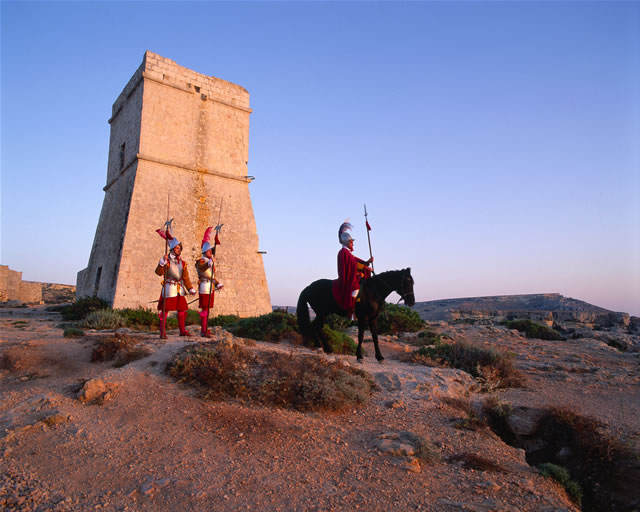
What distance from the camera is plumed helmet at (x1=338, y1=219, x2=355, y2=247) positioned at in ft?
27.4

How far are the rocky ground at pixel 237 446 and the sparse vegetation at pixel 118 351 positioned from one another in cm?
15

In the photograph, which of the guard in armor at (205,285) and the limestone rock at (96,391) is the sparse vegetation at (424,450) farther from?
the guard in armor at (205,285)

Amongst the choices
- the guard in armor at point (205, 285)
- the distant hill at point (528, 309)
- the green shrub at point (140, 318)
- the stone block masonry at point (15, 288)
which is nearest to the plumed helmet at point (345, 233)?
the guard in armor at point (205, 285)

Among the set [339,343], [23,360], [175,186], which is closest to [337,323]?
[339,343]

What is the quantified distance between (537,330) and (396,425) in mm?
13043

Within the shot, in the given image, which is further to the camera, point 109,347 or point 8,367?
point 109,347

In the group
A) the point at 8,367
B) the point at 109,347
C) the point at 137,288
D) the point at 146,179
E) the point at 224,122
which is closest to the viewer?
the point at 8,367

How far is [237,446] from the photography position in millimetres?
3941

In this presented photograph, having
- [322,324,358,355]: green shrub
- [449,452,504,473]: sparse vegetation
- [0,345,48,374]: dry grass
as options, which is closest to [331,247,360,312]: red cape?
[322,324,358,355]: green shrub

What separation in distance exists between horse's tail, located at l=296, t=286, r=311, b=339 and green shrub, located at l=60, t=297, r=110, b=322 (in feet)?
26.6

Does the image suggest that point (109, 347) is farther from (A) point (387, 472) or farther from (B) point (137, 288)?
(B) point (137, 288)

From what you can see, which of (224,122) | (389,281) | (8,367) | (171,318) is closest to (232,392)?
(8,367)

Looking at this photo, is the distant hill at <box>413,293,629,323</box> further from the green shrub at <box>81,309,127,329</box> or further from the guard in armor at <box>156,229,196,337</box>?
the guard in armor at <box>156,229,196,337</box>

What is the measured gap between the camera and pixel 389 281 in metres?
8.24
